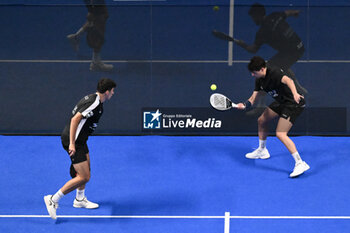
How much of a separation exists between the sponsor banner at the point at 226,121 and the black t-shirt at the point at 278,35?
1.22m

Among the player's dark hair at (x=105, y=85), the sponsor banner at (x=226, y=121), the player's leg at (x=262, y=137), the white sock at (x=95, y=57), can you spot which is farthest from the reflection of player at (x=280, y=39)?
the player's dark hair at (x=105, y=85)

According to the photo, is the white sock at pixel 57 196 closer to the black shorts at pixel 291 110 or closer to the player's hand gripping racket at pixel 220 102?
the player's hand gripping racket at pixel 220 102

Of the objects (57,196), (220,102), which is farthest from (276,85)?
(57,196)

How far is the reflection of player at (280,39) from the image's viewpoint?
11.6 metres

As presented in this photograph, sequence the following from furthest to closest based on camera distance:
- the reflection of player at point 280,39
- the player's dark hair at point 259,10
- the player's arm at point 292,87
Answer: the player's dark hair at point 259,10, the reflection of player at point 280,39, the player's arm at point 292,87

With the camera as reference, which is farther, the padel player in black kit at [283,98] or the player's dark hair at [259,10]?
the player's dark hair at [259,10]

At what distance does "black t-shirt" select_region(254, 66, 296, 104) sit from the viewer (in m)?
9.23

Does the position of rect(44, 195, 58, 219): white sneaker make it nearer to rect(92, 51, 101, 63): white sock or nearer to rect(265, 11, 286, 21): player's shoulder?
rect(92, 51, 101, 63): white sock

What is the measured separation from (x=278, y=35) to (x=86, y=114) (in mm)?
5245

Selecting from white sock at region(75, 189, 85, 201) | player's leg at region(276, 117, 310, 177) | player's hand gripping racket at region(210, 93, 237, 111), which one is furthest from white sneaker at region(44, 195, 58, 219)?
player's leg at region(276, 117, 310, 177)

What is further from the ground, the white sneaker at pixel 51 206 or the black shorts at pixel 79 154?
the black shorts at pixel 79 154

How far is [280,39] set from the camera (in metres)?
11.8

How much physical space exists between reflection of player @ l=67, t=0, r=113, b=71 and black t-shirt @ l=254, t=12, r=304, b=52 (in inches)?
119

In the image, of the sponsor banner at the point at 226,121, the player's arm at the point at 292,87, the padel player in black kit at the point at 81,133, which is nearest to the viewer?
the padel player in black kit at the point at 81,133
